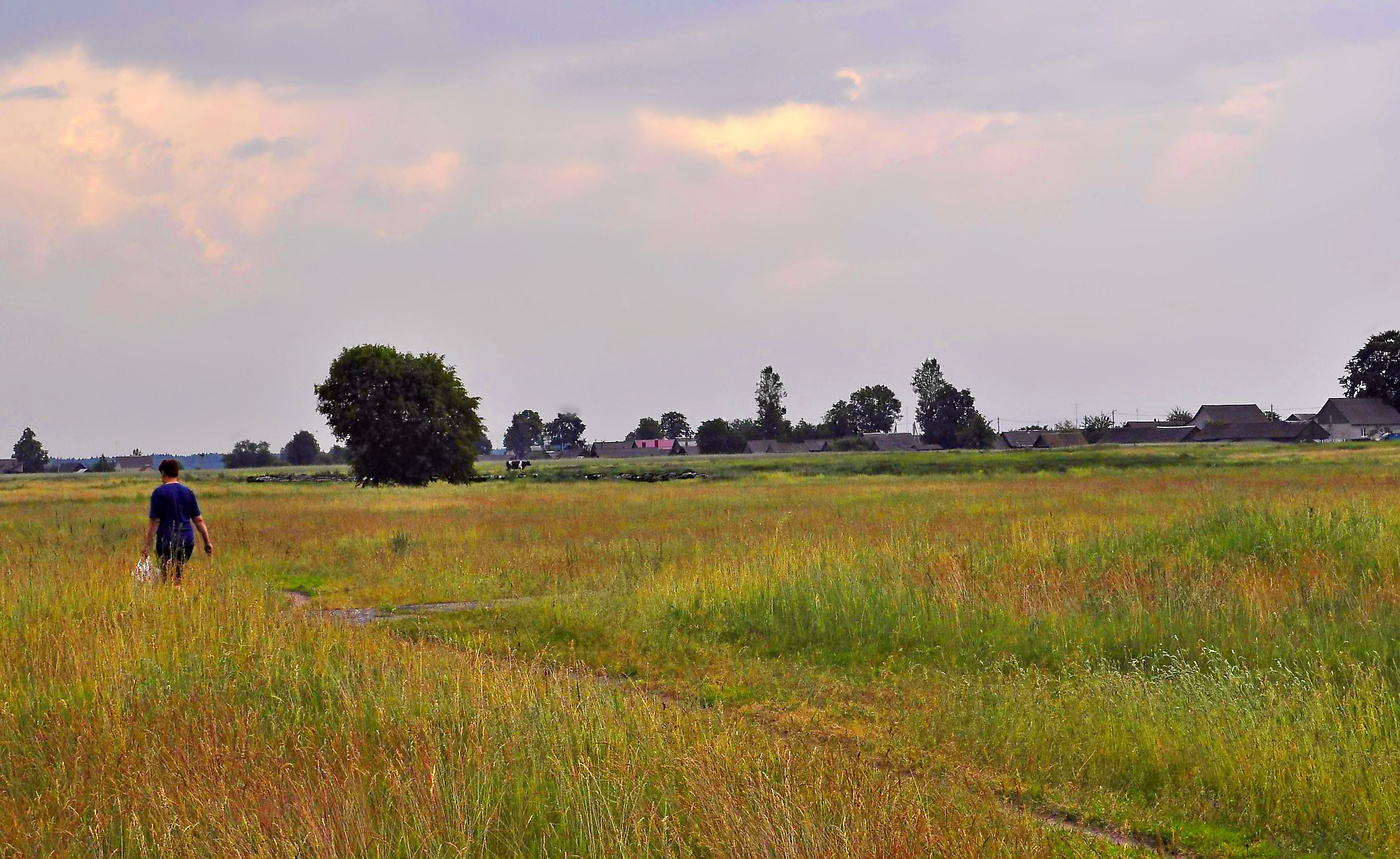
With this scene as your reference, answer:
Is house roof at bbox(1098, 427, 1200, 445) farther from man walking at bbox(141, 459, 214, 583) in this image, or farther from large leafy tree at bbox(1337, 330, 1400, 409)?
man walking at bbox(141, 459, 214, 583)

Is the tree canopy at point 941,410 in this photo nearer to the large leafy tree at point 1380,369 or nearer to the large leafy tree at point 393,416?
the large leafy tree at point 1380,369

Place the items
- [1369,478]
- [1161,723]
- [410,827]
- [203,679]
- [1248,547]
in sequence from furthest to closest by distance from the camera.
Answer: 1. [1369,478]
2. [1248,547]
3. [203,679]
4. [1161,723]
5. [410,827]

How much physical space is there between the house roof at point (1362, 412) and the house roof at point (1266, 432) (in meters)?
2.97

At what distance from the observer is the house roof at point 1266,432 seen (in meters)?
139

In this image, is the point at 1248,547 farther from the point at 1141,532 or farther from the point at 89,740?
the point at 89,740

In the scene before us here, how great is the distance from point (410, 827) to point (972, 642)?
7502 millimetres

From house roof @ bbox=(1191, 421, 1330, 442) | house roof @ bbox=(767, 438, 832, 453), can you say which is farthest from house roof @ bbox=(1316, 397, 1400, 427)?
house roof @ bbox=(767, 438, 832, 453)

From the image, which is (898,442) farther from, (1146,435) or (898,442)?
(1146,435)

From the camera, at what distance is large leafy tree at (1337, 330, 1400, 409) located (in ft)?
456

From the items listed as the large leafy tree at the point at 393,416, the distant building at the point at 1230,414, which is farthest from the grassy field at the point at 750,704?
the distant building at the point at 1230,414

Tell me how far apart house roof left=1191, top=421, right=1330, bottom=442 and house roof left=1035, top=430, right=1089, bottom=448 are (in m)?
23.9

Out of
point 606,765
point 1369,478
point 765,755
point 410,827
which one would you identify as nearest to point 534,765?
point 606,765

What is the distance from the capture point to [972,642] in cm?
1168

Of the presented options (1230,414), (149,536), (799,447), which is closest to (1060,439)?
(1230,414)
